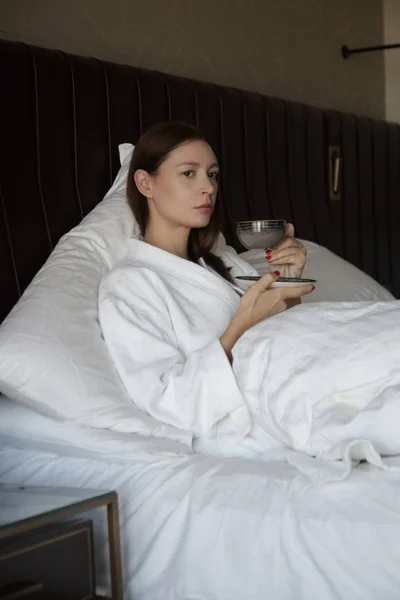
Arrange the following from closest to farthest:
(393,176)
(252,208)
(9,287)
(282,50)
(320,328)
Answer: (320,328)
(9,287)
(252,208)
(282,50)
(393,176)

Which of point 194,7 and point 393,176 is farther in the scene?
point 393,176

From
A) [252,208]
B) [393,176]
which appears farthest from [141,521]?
[393,176]

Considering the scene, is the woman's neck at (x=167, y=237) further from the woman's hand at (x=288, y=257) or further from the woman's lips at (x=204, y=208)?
the woman's hand at (x=288, y=257)

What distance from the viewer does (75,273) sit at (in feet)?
6.30

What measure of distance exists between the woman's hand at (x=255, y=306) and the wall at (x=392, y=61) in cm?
274

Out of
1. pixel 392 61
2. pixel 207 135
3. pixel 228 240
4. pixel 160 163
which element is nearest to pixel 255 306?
pixel 160 163

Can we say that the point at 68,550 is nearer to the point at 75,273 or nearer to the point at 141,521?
the point at 141,521

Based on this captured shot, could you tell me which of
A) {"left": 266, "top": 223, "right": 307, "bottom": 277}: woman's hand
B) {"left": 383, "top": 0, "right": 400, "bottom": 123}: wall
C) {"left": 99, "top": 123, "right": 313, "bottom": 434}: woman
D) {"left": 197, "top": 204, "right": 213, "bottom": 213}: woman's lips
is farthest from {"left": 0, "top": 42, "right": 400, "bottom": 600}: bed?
{"left": 383, "top": 0, "right": 400, "bottom": 123}: wall

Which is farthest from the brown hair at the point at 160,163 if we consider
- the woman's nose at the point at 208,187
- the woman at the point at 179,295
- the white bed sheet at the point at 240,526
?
the white bed sheet at the point at 240,526

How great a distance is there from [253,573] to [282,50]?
2562mm

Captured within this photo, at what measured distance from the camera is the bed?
1322 millimetres

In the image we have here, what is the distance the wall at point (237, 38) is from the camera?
248cm

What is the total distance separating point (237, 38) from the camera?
3230 millimetres

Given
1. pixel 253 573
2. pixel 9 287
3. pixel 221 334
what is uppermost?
pixel 9 287
